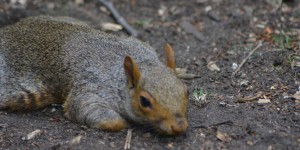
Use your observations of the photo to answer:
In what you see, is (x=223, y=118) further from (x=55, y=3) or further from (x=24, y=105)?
(x=55, y=3)

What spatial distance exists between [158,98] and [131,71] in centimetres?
57

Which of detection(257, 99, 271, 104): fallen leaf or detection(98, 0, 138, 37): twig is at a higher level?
detection(98, 0, 138, 37): twig

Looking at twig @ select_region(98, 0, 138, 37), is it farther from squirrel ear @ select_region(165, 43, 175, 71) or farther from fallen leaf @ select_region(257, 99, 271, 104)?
fallen leaf @ select_region(257, 99, 271, 104)

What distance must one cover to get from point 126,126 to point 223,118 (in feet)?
3.57

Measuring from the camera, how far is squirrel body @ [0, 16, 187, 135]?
5941 mm

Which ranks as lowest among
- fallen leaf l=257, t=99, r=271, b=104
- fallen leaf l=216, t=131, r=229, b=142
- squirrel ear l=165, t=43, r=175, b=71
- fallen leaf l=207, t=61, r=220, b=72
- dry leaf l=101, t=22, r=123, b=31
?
fallen leaf l=216, t=131, r=229, b=142

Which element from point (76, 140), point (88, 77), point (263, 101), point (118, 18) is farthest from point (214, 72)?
point (76, 140)

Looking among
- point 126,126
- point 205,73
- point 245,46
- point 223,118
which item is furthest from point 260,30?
point 126,126

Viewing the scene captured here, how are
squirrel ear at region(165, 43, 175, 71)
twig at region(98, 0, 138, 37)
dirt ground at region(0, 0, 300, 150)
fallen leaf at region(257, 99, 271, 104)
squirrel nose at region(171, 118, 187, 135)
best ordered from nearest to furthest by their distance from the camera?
squirrel nose at region(171, 118, 187, 135) < dirt ground at region(0, 0, 300, 150) < squirrel ear at region(165, 43, 175, 71) < fallen leaf at region(257, 99, 271, 104) < twig at region(98, 0, 138, 37)

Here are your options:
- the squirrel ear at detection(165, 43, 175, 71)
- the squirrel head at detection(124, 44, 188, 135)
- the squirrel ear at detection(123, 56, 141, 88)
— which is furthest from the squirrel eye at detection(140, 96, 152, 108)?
the squirrel ear at detection(165, 43, 175, 71)

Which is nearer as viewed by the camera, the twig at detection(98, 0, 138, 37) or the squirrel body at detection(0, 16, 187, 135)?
the squirrel body at detection(0, 16, 187, 135)

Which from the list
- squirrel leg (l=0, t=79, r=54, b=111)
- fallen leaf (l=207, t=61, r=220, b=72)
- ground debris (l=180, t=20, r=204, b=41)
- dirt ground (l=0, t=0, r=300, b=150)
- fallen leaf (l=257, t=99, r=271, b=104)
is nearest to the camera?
dirt ground (l=0, t=0, r=300, b=150)

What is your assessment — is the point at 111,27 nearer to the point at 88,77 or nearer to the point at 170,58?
the point at 88,77

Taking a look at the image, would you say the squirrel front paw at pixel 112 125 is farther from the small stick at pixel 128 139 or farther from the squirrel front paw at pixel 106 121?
the small stick at pixel 128 139
